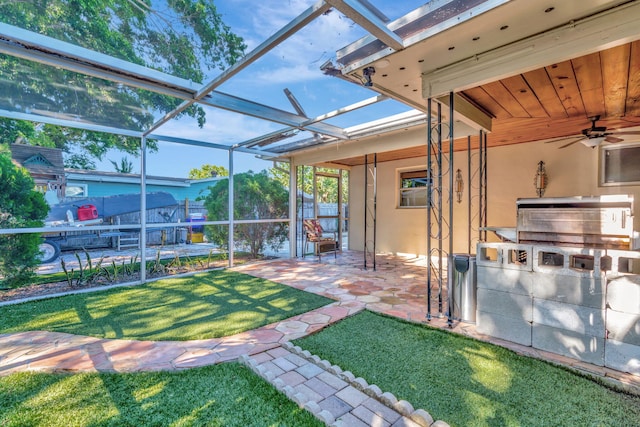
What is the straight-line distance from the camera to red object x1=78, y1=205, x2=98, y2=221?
4.65 meters

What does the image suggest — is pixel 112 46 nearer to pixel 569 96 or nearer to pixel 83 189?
pixel 83 189

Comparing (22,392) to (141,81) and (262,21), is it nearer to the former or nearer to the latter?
(141,81)

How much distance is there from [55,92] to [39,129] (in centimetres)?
144

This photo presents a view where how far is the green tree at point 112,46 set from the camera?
2.55 metres

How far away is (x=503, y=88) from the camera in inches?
126

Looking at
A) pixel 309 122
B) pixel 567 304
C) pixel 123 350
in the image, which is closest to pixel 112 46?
pixel 309 122

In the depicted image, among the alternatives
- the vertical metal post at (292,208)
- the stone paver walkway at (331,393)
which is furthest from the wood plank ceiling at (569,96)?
the vertical metal post at (292,208)

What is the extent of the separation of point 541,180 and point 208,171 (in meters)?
7.39

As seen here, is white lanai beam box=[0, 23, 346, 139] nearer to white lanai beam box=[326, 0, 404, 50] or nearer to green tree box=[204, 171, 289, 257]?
white lanai beam box=[326, 0, 404, 50]

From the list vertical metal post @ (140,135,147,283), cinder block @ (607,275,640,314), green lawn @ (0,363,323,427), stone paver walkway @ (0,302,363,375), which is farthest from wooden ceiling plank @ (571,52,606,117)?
vertical metal post @ (140,135,147,283)

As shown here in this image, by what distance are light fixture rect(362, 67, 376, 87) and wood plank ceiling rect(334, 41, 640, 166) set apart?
1350mm

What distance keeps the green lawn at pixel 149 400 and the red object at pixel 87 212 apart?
10.4 ft

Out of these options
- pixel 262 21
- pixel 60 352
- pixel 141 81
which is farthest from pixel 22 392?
pixel 262 21

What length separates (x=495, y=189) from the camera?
253 inches
